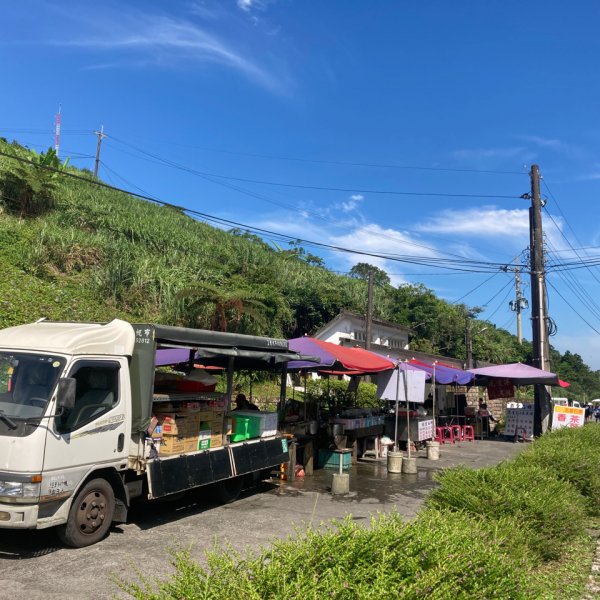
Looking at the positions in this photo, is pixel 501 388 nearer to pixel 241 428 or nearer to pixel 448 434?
pixel 448 434

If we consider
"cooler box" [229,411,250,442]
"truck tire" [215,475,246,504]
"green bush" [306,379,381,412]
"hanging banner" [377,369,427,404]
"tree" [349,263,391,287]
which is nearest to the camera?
"truck tire" [215,475,246,504]

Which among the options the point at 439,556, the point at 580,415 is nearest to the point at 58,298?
the point at 439,556

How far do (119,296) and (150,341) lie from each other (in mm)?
15740

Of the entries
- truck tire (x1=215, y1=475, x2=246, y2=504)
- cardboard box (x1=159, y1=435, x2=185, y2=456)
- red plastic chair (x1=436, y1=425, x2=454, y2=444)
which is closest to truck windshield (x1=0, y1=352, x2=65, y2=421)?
cardboard box (x1=159, y1=435, x2=185, y2=456)

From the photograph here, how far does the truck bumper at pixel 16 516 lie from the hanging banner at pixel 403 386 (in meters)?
9.54

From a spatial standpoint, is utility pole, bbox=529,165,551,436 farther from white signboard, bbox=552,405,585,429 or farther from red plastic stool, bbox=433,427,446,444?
red plastic stool, bbox=433,427,446,444

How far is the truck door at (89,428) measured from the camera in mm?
5992

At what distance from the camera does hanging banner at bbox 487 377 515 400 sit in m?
21.0

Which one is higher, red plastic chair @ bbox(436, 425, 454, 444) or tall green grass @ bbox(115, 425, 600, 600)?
tall green grass @ bbox(115, 425, 600, 600)

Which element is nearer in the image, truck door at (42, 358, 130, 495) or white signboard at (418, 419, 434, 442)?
truck door at (42, 358, 130, 495)

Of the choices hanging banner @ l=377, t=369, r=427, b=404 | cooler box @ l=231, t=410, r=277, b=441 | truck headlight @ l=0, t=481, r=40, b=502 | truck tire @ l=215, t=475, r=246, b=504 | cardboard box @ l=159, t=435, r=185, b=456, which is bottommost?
truck tire @ l=215, t=475, r=246, b=504

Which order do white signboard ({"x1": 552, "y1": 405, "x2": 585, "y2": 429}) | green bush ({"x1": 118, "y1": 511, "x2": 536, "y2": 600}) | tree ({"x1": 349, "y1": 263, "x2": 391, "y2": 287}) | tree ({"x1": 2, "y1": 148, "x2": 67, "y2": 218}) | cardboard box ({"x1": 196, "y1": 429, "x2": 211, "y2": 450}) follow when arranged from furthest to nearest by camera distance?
1. tree ({"x1": 349, "y1": 263, "x2": 391, "y2": 287})
2. tree ({"x1": 2, "y1": 148, "x2": 67, "y2": 218})
3. white signboard ({"x1": 552, "y1": 405, "x2": 585, "y2": 429})
4. cardboard box ({"x1": 196, "y1": 429, "x2": 211, "y2": 450})
5. green bush ({"x1": 118, "y1": 511, "x2": 536, "y2": 600})

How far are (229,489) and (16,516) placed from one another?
416 cm

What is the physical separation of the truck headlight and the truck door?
13 cm
